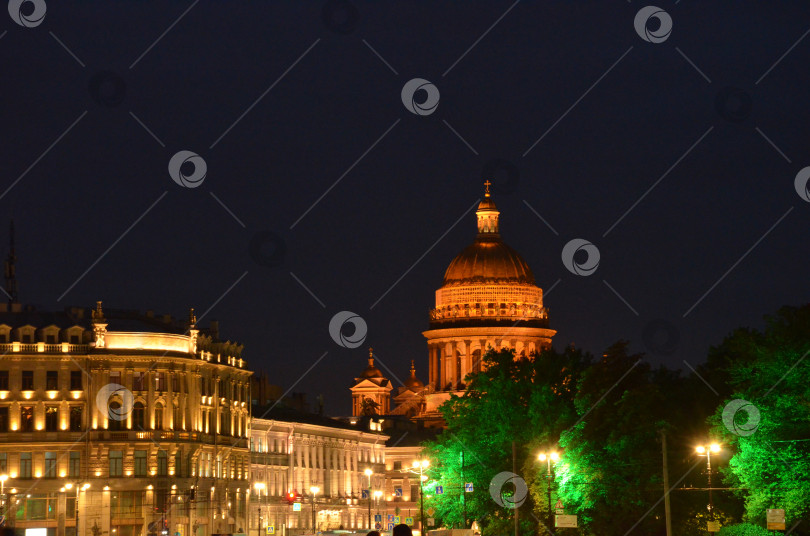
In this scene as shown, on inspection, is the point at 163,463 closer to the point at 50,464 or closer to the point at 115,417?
the point at 115,417

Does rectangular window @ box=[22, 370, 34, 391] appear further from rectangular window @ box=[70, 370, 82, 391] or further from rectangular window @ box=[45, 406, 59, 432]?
rectangular window @ box=[70, 370, 82, 391]

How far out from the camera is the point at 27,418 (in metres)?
142

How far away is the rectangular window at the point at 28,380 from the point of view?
143m

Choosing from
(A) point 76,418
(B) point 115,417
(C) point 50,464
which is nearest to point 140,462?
(B) point 115,417

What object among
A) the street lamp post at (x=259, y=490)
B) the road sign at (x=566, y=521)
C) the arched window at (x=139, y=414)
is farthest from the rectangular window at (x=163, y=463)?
the road sign at (x=566, y=521)

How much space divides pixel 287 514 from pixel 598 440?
77.9 metres

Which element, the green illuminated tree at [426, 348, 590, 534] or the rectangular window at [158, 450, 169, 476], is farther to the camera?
the rectangular window at [158, 450, 169, 476]

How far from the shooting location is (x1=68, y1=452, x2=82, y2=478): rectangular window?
Answer: 467 feet

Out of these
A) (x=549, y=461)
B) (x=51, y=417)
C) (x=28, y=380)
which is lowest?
(x=549, y=461)

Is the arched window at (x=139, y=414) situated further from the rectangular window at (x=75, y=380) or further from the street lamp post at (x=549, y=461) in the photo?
the street lamp post at (x=549, y=461)

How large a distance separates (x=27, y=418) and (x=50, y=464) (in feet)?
13.8

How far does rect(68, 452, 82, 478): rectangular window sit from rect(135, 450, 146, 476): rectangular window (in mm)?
5228

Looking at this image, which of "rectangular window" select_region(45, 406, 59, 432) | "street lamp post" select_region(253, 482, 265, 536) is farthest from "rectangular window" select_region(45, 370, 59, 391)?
"street lamp post" select_region(253, 482, 265, 536)

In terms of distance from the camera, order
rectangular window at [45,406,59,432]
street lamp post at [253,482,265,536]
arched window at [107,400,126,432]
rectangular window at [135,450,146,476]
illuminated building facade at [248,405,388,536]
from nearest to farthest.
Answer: rectangular window at [45,406,59,432] → arched window at [107,400,126,432] → rectangular window at [135,450,146,476] → street lamp post at [253,482,265,536] → illuminated building facade at [248,405,388,536]
